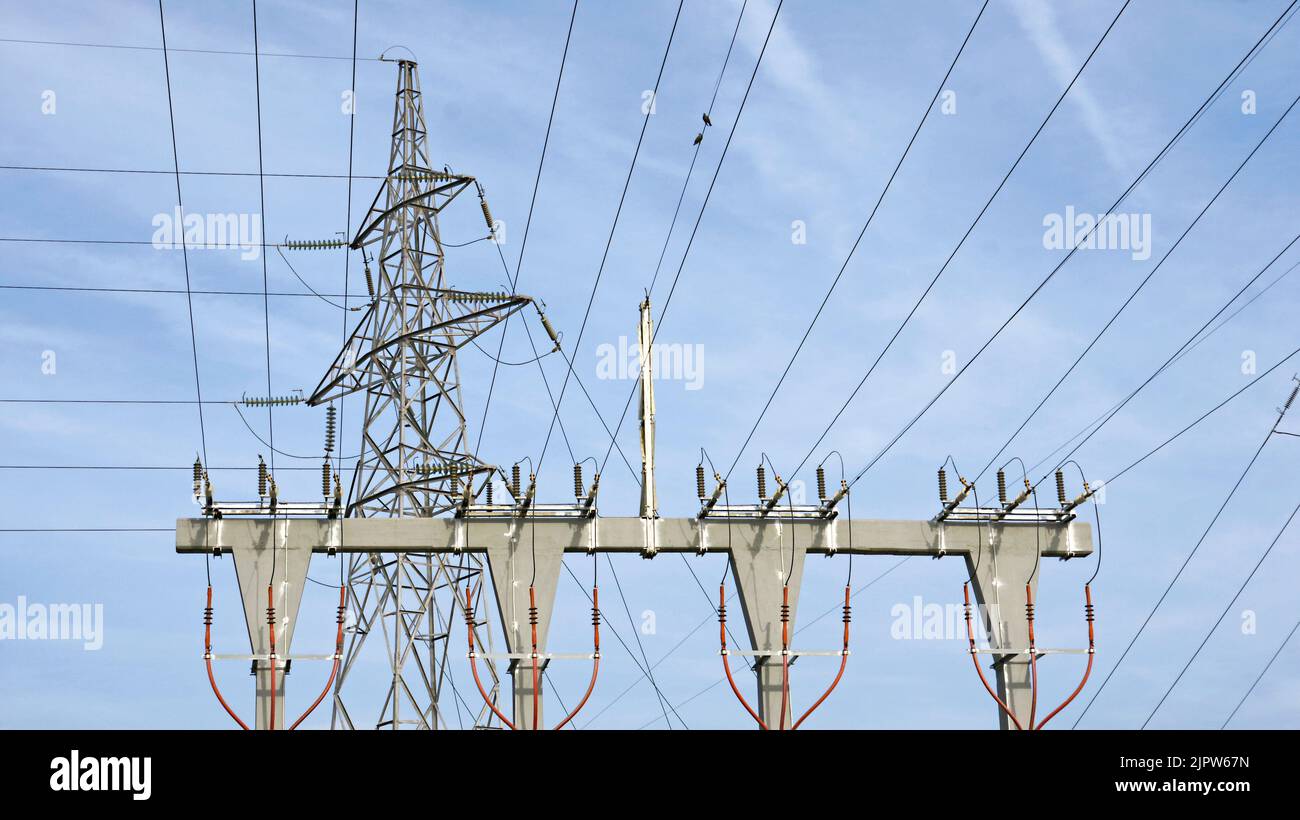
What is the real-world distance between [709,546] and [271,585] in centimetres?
508

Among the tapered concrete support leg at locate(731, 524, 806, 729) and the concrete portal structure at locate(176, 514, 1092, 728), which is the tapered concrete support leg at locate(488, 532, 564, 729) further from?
the tapered concrete support leg at locate(731, 524, 806, 729)

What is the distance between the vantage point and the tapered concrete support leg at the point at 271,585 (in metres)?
18.3

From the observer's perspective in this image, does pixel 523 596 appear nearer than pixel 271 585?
No

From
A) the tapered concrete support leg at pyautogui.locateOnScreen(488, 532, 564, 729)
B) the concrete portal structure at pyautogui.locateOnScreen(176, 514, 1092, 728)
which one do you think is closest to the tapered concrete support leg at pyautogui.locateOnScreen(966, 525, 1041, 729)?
the concrete portal structure at pyautogui.locateOnScreen(176, 514, 1092, 728)

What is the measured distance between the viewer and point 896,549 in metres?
19.8

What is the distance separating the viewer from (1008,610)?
65.2ft

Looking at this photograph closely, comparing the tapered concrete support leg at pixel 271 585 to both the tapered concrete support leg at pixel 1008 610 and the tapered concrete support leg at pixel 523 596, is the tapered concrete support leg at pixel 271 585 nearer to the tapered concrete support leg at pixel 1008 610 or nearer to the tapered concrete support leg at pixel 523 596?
the tapered concrete support leg at pixel 523 596

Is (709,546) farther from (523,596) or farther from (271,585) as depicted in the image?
(271,585)

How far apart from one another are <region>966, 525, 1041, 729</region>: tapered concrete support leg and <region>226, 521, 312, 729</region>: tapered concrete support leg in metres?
8.03

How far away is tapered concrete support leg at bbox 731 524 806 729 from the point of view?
62.5 feet

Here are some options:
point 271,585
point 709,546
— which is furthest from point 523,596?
point 271,585
